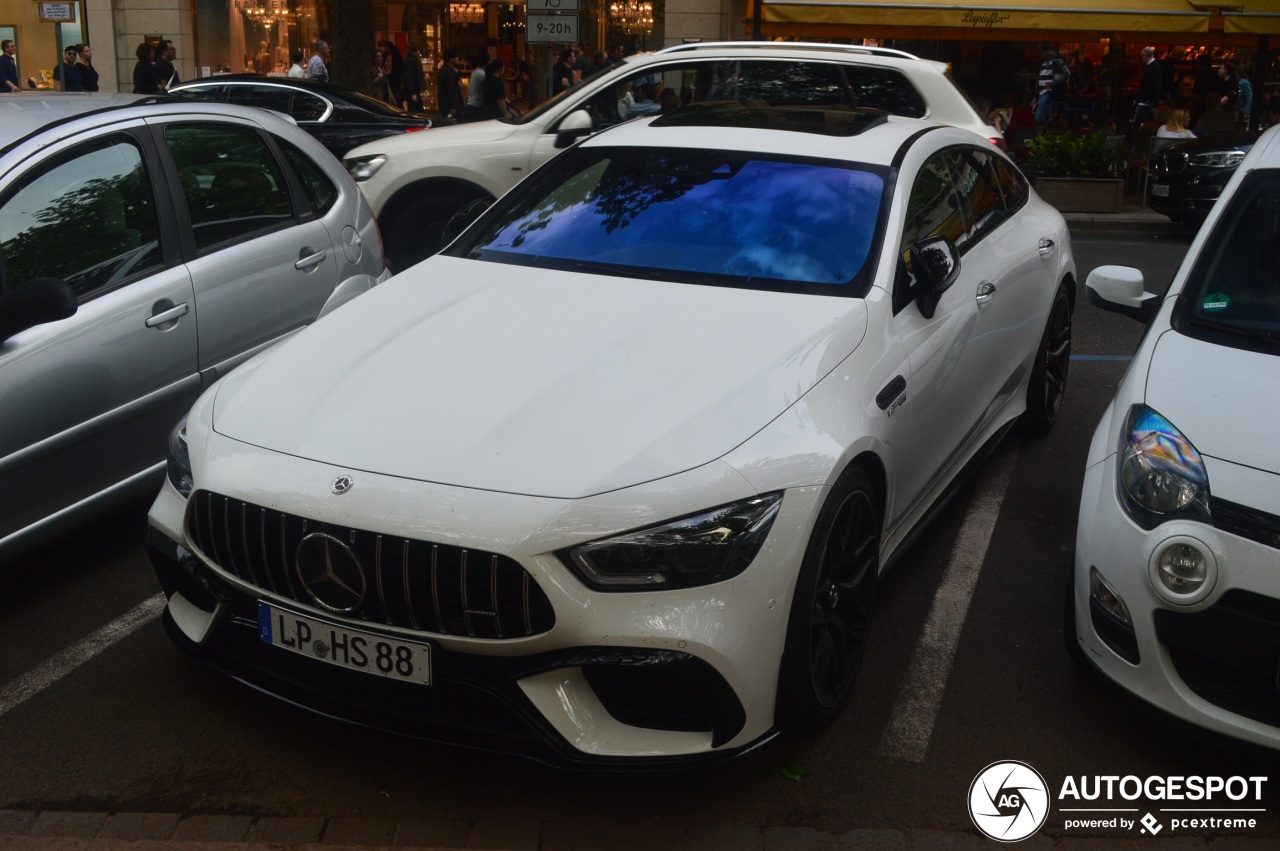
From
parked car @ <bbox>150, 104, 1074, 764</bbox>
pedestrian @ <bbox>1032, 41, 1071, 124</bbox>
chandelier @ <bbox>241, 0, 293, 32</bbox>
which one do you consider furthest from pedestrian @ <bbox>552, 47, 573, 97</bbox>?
parked car @ <bbox>150, 104, 1074, 764</bbox>

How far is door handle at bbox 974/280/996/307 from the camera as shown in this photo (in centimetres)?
498

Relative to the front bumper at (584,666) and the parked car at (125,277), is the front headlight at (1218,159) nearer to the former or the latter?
the parked car at (125,277)

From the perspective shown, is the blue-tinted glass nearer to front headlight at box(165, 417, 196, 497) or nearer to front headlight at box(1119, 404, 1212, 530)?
front headlight at box(1119, 404, 1212, 530)

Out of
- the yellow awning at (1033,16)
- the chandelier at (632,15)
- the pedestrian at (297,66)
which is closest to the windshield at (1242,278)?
the yellow awning at (1033,16)

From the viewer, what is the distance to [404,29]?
25859mm

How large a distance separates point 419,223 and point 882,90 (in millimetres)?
3360

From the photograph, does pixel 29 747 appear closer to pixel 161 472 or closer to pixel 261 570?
pixel 261 570

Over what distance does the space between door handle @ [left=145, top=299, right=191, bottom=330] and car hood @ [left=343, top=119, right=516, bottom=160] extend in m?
4.76

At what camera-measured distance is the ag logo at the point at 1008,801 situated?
135 inches

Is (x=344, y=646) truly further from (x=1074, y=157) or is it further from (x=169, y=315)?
(x=1074, y=157)

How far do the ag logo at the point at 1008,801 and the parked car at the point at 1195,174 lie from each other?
10.9 m

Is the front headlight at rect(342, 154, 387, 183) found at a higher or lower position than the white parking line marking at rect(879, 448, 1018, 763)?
higher

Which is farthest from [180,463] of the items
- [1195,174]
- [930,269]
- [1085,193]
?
[1085,193]

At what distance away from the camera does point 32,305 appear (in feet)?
13.8
